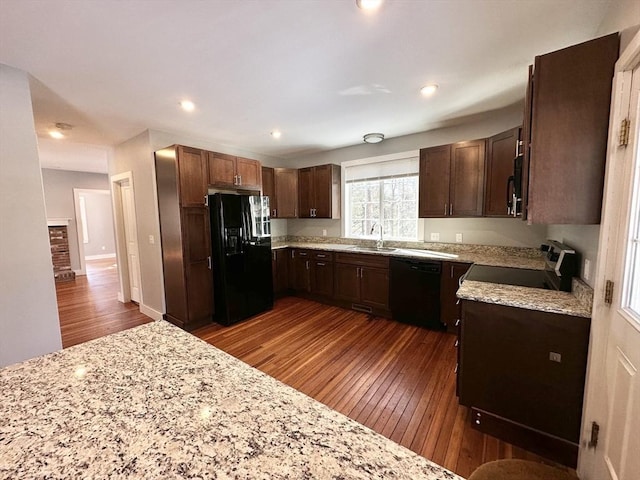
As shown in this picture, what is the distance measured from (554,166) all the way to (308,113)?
229 cm

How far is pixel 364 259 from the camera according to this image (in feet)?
12.2

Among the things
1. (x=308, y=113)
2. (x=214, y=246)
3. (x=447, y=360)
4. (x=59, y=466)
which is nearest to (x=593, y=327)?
(x=447, y=360)

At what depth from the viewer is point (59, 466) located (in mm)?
562

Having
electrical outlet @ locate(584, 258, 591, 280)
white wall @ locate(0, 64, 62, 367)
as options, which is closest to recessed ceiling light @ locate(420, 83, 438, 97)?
electrical outlet @ locate(584, 258, 591, 280)

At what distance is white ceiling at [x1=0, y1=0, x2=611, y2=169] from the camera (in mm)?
1461

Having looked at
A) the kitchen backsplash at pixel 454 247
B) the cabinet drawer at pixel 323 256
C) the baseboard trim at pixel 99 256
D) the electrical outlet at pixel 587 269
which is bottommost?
the baseboard trim at pixel 99 256

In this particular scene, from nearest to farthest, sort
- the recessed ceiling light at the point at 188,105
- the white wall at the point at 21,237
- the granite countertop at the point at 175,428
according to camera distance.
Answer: the granite countertop at the point at 175,428
the white wall at the point at 21,237
the recessed ceiling light at the point at 188,105

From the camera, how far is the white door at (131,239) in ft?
13.2

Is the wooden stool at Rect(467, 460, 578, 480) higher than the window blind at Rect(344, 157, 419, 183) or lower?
lower

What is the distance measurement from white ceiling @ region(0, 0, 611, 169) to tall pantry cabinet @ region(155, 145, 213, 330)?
1.72ft

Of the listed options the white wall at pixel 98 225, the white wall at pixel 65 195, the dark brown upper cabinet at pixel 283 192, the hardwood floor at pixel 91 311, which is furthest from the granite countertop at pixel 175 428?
the white wall at pixel 98 225

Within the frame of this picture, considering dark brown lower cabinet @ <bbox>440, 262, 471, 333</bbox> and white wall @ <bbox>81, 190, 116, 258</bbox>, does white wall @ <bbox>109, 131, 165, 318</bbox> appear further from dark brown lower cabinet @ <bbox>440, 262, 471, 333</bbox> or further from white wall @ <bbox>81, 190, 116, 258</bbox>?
white wall @ <bbox>81, 190, 116, 258</bbox>

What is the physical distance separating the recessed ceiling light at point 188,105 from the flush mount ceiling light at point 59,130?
62.9 inches

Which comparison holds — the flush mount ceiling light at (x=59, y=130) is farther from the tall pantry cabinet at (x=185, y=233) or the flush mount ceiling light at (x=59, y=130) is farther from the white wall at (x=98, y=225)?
the white wall at (x=98, y=225)
